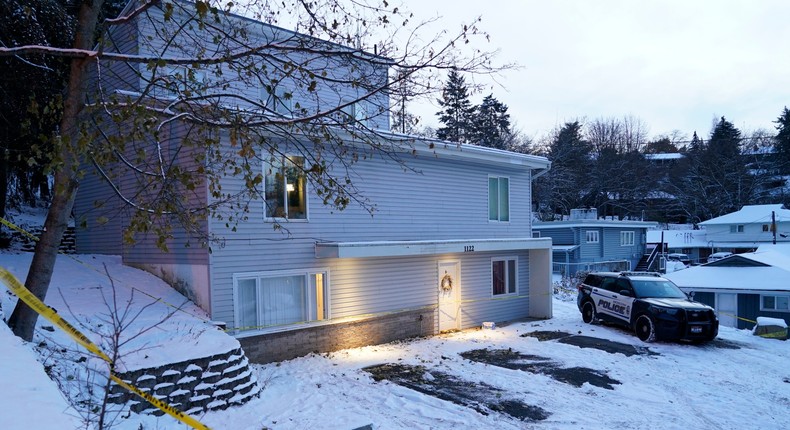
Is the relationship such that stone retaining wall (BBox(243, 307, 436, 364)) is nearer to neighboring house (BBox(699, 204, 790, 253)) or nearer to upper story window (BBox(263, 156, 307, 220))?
upper story window (BBox(263, 156, 307, 220))

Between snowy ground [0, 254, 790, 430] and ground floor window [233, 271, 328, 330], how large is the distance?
1.05 m

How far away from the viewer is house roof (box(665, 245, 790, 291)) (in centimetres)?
2098

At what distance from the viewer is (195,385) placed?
8.51 m

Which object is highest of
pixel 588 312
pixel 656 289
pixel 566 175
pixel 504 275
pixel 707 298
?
pixel 566 175

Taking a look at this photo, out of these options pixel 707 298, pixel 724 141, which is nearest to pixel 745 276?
A: pixel 707 298

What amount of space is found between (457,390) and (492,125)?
119ft

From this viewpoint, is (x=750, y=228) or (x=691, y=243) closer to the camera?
(x=750, y=228)

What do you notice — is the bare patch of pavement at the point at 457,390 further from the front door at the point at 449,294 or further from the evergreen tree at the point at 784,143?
the evergreen tree at the point at 784,143

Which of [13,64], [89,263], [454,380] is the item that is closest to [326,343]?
[454,380]

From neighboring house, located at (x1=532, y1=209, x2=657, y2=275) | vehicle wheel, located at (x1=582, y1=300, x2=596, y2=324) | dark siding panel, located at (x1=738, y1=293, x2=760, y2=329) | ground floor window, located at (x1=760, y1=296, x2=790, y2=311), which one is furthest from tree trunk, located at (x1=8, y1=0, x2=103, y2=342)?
neighboring house, located at (x1=532, y1=209, x2=657, y2=275)

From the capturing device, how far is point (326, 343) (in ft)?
43.2

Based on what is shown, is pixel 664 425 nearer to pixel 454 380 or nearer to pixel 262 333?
pixel 454 380

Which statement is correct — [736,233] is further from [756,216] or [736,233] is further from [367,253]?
[367,253]

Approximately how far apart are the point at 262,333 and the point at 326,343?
180cm
